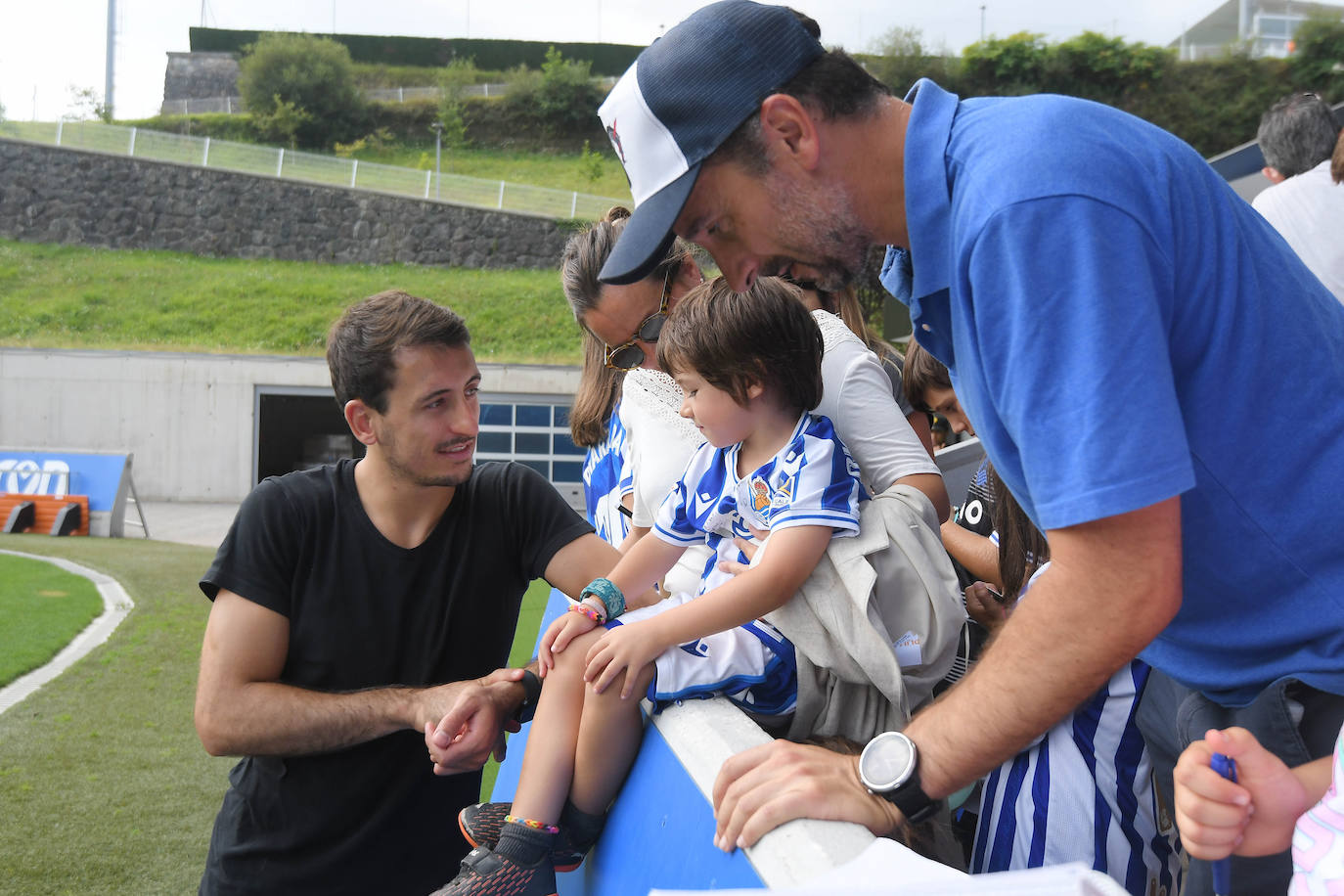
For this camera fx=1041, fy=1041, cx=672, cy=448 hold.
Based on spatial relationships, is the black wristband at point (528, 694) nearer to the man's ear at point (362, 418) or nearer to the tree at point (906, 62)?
the man's ear at point (362, 418)

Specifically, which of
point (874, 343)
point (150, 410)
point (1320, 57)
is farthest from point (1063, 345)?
point (1320, 57)

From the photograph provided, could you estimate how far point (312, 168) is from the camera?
35.9 meters

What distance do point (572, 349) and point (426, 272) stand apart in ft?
27.6

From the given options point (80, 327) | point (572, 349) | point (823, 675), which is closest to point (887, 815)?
point (823, 675)

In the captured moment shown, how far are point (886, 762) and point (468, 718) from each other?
1285 millimetres

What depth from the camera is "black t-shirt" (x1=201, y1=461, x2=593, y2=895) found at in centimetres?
254

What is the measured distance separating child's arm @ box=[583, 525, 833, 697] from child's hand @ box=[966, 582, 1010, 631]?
868 mm

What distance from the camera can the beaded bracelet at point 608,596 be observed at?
2199 mm

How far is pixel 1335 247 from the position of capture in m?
3.27

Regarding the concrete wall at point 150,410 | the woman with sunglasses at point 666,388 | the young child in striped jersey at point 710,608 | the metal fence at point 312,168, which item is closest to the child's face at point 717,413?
the young child in striped jersey at point 710,608

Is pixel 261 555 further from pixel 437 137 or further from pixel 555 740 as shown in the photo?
pixel 437 137

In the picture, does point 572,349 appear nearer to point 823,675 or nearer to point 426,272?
point 426,272

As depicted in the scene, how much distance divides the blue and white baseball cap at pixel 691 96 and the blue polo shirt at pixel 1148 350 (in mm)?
219

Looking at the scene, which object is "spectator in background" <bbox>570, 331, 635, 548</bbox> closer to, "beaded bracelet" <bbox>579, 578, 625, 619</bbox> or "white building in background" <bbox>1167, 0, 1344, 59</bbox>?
"beaded bracelet" <bbox>579, 578, 625, 619</bbox>
